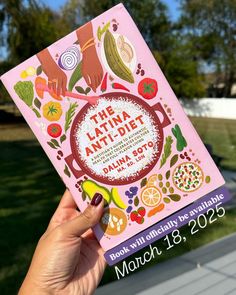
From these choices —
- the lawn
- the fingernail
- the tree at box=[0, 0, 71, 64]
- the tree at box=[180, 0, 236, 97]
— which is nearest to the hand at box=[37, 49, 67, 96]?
the fingernail

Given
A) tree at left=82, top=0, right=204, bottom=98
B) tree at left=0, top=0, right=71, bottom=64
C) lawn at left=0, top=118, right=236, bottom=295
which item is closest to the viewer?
lawn at left=0, top=118, right=236, bottom=295

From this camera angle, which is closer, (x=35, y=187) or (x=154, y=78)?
(x=154, y=78)

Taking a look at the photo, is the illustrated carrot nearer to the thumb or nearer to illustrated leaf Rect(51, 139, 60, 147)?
the thumb

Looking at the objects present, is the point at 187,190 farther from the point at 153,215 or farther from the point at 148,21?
the point at 148,21

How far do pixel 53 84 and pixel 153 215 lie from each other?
1.90 ft

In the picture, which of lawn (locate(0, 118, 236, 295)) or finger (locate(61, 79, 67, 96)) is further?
A: lawn (locate(0, 118, 236, 295))

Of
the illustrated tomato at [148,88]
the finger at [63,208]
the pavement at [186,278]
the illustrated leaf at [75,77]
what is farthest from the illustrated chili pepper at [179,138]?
the pavement at [186,278]

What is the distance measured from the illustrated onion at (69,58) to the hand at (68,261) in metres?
0.47

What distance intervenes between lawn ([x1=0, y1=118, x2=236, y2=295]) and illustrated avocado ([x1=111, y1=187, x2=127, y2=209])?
2.11 metres

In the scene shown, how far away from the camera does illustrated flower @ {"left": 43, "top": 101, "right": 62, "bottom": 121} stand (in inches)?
59.0

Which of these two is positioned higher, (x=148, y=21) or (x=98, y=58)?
(x=148, y=21)

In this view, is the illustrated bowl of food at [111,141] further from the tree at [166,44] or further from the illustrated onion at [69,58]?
the tree at [166,44]

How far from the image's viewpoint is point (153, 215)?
153 centimetres

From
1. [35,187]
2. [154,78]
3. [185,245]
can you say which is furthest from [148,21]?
[154,78]
